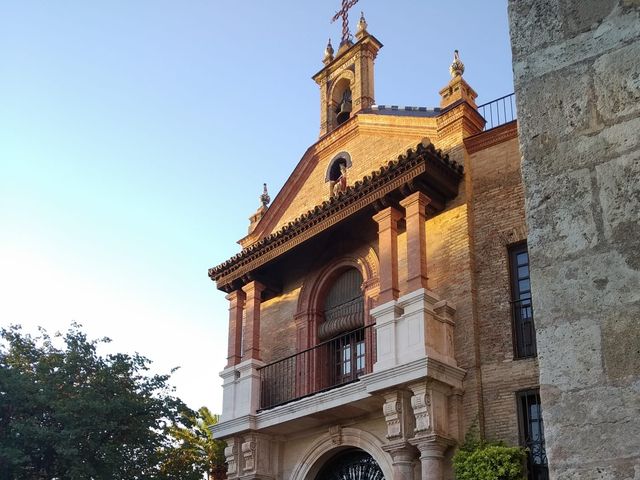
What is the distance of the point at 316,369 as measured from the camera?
15461 mm

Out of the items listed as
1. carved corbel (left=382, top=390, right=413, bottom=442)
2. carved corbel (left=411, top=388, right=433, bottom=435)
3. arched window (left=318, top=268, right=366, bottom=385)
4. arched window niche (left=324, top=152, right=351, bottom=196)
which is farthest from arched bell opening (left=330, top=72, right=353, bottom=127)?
carved corbel (left=411, top=388, right=433, bottom=435)

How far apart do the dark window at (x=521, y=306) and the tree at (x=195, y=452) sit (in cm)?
687

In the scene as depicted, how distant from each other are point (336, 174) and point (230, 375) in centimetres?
452

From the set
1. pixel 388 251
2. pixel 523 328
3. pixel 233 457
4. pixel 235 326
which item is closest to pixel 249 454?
pixel 233 457

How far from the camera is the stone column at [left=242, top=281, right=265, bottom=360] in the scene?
638 inches

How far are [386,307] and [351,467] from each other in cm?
320

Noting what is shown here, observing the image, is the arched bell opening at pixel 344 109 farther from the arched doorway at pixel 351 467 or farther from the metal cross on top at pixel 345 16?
the arched doorway at pixel 351 467

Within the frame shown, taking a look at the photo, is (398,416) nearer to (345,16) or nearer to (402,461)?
(402,461)

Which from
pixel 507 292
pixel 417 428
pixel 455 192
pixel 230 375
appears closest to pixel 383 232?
pixel 455 192

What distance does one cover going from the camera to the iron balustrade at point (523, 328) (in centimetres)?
1267

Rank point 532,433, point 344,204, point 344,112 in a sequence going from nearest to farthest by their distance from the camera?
point 532,433 < point 344,204 < point 344,112

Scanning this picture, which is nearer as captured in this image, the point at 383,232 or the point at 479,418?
the point at 479,418

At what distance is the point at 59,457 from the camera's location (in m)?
16.5

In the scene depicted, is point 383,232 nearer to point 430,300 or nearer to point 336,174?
point 430,300
